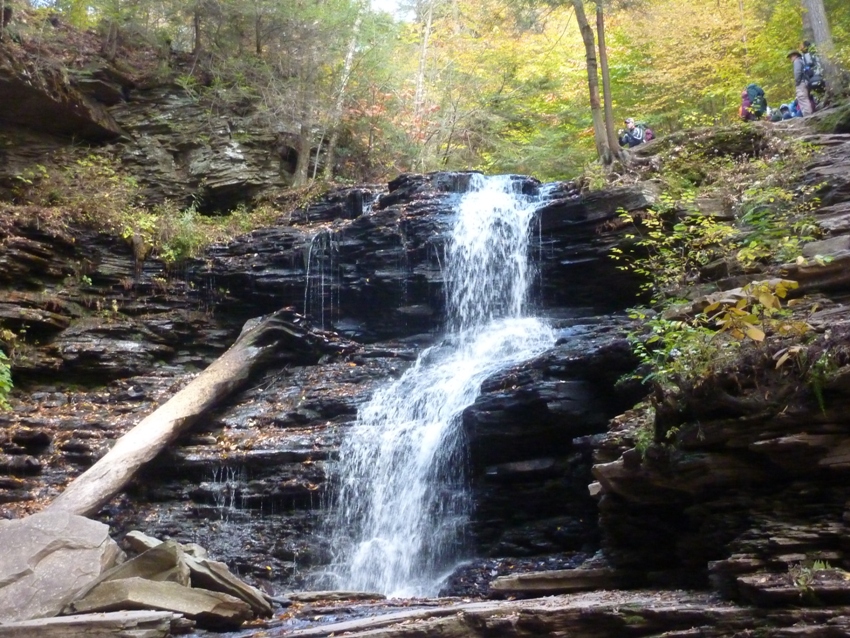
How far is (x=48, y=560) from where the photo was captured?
6.82 metres

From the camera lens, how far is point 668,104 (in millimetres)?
17938

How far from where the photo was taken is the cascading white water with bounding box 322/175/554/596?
28.7 ft

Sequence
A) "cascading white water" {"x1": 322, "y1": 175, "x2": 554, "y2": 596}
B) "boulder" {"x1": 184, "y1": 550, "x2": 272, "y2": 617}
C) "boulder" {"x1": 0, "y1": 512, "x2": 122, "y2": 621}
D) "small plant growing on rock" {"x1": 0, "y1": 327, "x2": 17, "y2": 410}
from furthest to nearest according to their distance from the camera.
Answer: "small plant growing on rock" {"x1": 0, "y1": 327, "x2": 17, "y2": 410} → "cascading white water" {"x1": 322, "y1": 175, "x2": 554, "y2": 596} → "boulder" {"x1": 184, "y1": 550, "x2": 272, "y2": 617} → "boulder" {"x1": 0, "y1": 512, "x2": 122, "y2": 621}

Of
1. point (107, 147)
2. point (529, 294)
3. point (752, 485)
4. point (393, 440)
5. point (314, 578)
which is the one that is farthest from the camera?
point (107, 147)

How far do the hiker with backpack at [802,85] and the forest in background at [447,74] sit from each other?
1766 mm

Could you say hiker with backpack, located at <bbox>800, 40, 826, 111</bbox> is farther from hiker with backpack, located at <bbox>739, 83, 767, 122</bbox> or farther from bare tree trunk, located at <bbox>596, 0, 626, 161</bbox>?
bare tree trunk, located at <bbox>596, 0, 626, 161</bbox>

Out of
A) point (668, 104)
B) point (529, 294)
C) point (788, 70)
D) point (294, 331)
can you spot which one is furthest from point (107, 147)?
point (788, 70)

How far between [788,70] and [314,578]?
1596cm

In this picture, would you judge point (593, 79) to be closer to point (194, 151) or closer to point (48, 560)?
point (194, 151)

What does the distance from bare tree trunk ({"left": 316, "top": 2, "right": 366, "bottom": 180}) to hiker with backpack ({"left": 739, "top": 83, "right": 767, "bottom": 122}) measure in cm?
→ 887

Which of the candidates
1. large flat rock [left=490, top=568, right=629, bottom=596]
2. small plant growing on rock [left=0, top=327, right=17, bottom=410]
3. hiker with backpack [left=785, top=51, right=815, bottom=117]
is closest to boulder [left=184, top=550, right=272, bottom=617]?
large flat rock [left=490, top=568, right=629, bottom=596]

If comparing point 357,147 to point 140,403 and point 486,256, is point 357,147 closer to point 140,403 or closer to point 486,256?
point 486,256

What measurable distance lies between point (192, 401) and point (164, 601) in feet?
16.1

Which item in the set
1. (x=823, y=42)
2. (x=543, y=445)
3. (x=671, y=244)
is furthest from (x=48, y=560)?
(x=823, y=42)
